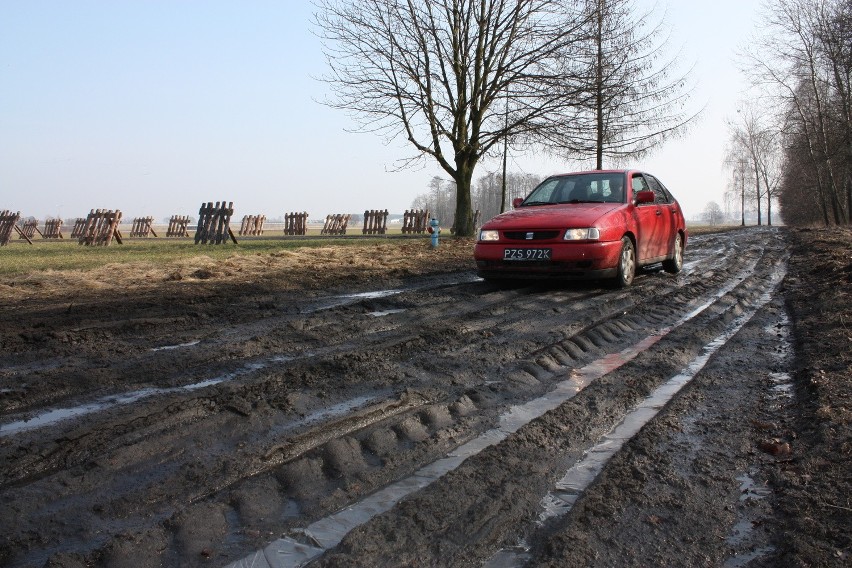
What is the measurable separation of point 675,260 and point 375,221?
31.6 metres

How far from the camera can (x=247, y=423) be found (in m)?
3.36

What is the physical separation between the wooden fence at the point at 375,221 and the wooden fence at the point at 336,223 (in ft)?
14.2

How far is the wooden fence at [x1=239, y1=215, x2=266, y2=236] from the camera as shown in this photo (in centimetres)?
4591

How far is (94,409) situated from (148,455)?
32.0 inches

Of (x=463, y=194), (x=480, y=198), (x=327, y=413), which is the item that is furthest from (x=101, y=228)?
(x=480, y=198)

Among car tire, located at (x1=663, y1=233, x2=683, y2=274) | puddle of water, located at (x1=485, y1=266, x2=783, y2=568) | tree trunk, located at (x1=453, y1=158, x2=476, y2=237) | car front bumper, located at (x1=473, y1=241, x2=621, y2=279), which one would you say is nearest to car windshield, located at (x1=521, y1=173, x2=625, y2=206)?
car front bumper, located at (x1=473, y1=241, x2=621, y2=279)

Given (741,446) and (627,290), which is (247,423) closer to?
(741,446)

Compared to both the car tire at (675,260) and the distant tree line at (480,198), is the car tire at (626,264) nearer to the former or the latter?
the car tire at (675,260)

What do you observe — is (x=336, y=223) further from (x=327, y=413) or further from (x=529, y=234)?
(x=327, y=413)

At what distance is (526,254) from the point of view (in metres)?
8.34

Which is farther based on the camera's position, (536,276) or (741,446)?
(536,276)

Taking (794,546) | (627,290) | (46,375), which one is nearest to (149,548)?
(794,546)

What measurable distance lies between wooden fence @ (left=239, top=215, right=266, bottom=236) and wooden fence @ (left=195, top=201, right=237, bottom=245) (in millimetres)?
25324

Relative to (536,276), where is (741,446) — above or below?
below
